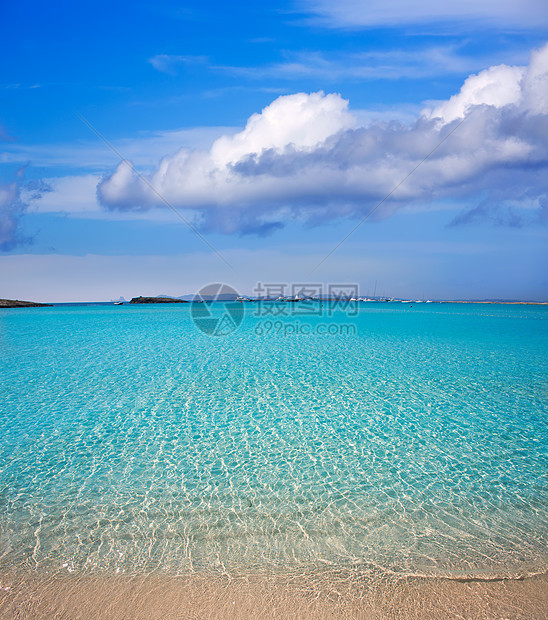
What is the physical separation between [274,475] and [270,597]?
264cm

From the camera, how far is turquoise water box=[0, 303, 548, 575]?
4.45 meters

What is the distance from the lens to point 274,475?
641 centimetres

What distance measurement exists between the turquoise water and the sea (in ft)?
0.10

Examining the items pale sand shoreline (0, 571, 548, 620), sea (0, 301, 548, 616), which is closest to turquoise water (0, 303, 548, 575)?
sea (0, 301, 548, 616)

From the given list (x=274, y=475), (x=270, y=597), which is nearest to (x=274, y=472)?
(x=274, y=475)

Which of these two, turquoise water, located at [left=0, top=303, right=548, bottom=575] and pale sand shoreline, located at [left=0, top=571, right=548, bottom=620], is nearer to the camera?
pale sand shoreline, located at [left=0, top=571, right=548, bottom=620]

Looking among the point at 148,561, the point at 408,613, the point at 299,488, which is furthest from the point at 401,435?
the point at 148,561

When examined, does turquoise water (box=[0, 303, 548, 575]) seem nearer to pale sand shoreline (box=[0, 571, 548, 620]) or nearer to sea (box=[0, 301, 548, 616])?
sea (box=[0, 301, 548, 616])

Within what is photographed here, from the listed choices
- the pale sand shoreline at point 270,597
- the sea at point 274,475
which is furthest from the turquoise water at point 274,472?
the pale sand shoreline at point 270,597

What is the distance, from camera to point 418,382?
1309 centimetres

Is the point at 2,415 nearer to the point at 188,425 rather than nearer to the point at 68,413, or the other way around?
the point at 68,413

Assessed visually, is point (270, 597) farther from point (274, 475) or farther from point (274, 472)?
point (274, 472)

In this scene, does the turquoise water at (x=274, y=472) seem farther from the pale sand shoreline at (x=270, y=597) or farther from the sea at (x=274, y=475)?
the pale sand shoreline at (x=270, y=597)

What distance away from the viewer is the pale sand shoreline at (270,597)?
3.55 metres
